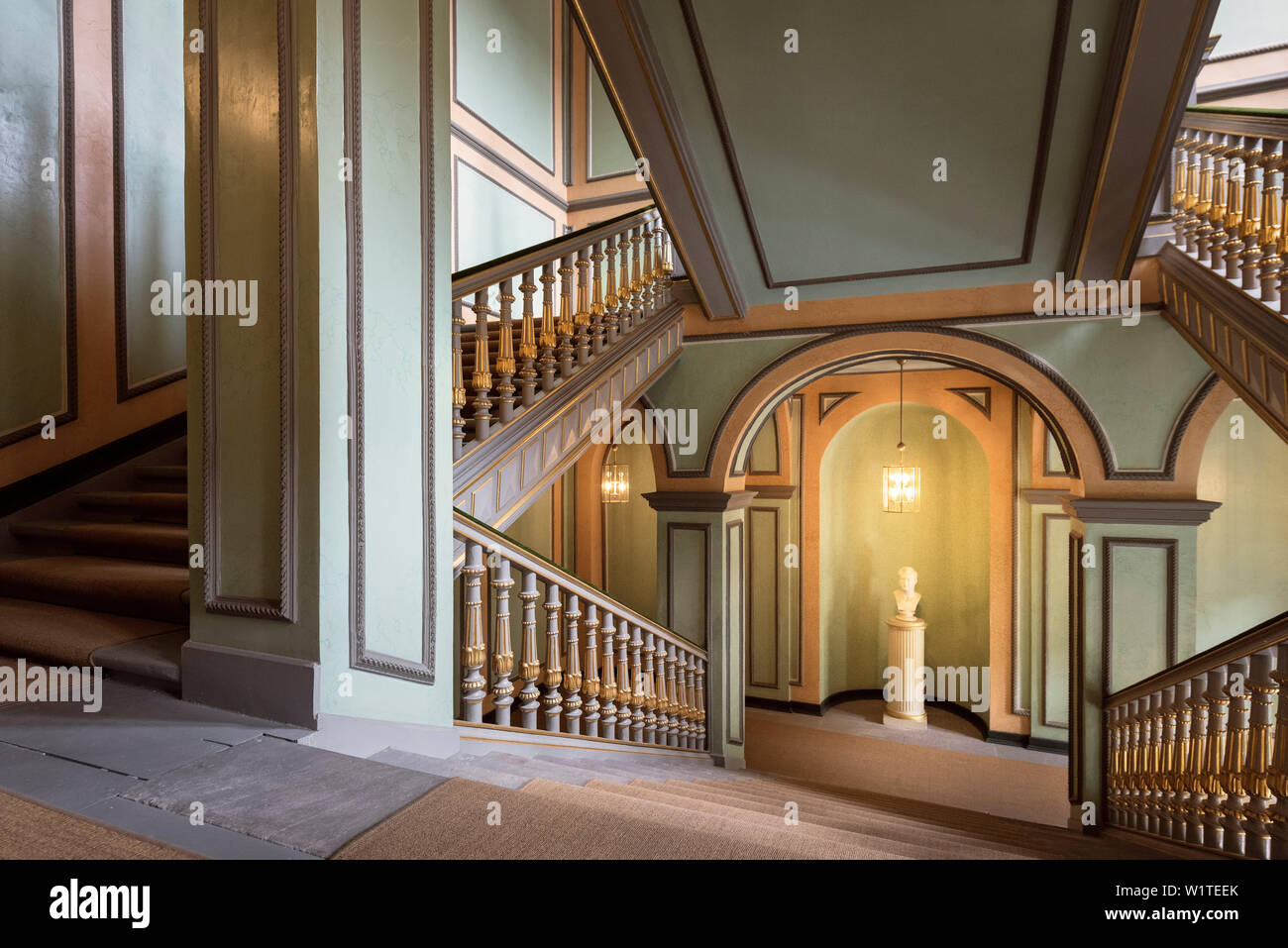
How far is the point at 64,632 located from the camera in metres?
2.05

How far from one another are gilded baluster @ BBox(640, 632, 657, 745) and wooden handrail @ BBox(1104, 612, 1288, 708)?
2601mm

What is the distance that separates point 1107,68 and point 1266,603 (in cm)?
550

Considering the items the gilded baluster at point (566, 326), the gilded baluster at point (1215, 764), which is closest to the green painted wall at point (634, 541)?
the gilded baluster at point (566, 326)

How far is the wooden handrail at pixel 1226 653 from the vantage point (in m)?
2.36

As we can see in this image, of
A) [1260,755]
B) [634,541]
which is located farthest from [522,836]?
[634,541]

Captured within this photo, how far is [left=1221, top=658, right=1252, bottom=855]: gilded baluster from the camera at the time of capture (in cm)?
256

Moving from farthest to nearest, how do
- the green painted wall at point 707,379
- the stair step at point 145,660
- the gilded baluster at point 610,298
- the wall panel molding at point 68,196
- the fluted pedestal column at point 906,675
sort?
the fluted pedestal column at point 906,675 → the green painted wall at point 707,379 → the gilded baluster at point 610,298 → the wall panel molding at point 68,196 → the stair step at point 145,660

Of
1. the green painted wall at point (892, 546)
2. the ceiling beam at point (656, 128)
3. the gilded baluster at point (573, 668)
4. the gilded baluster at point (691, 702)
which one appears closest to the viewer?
the gilded baluster at point (573, 668)

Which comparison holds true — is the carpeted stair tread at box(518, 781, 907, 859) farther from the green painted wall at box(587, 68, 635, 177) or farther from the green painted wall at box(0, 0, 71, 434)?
the green painted wall at box(587, 68, 635, 177)

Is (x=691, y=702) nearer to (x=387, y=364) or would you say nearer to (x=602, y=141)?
(x=387, y=364)

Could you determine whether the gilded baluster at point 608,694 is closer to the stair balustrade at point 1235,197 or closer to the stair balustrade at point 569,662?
the stair balustrade at point 569,662

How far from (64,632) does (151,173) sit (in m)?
3.16

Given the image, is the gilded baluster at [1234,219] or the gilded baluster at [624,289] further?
the gilded baluster at [624,289]

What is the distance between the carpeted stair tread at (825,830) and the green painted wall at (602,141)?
7142mm
